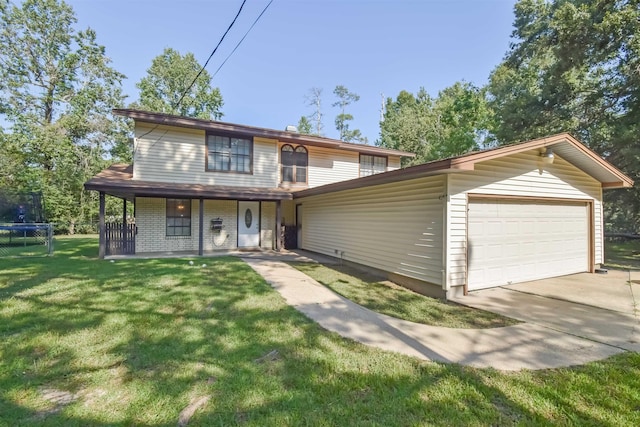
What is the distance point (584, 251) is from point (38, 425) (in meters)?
11.4

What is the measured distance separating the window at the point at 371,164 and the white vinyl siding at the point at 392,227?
199 inches

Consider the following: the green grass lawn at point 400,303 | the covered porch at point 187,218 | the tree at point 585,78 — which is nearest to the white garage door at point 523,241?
the green grass lawn at point 400,303

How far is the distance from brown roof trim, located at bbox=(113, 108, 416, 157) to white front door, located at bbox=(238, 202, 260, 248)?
9.79 ft

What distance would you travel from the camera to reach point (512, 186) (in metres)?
6.81

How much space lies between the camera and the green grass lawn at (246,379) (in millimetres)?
2385

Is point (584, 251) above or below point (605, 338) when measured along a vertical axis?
above

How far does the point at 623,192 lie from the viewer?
15883 mm

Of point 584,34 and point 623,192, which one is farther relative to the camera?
point 623,192

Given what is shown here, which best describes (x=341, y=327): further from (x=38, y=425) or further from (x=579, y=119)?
(x=579, y=119)

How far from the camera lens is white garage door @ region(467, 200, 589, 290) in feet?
20.9

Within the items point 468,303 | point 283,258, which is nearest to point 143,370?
point 468,303

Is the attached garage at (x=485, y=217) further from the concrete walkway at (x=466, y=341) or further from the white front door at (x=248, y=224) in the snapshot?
the white front door at (x=248, y=224)

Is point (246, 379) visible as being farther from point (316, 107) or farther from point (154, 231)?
point (316, 107)

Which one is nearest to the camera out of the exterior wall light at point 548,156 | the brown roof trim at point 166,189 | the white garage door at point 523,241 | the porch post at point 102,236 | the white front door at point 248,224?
the white garage door at point 523,241
